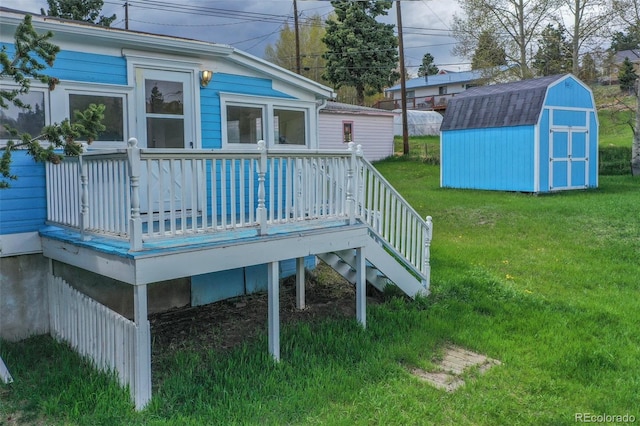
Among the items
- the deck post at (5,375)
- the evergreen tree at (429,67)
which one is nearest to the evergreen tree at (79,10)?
the deck post at (5,375)

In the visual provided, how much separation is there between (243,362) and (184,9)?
69.5 feet

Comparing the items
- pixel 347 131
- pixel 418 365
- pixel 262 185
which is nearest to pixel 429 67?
pixel 347 131

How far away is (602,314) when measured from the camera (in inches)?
224

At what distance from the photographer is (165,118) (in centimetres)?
604

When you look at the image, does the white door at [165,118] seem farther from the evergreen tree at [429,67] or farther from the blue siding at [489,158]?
the evergreen tree at [429,67]

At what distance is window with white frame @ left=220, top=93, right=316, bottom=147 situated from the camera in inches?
261

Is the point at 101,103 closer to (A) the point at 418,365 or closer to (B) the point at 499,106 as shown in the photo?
(A) the point at 418,365

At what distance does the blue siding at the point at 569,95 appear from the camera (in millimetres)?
14840

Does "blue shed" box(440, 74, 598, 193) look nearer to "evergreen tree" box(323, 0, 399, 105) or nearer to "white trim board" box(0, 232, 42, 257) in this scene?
"white trim board" box(0, 232, 42, 257)

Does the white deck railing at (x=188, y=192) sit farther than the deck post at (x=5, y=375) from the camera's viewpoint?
No

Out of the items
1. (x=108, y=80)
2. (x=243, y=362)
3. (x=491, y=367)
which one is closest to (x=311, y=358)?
(x=243, y=362)

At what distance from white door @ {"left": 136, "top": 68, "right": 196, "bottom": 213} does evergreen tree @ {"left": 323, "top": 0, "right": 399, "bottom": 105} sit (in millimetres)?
25596

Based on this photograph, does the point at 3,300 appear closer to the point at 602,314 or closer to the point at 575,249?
the point at 602,314

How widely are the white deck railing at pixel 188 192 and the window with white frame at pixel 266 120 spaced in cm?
110
